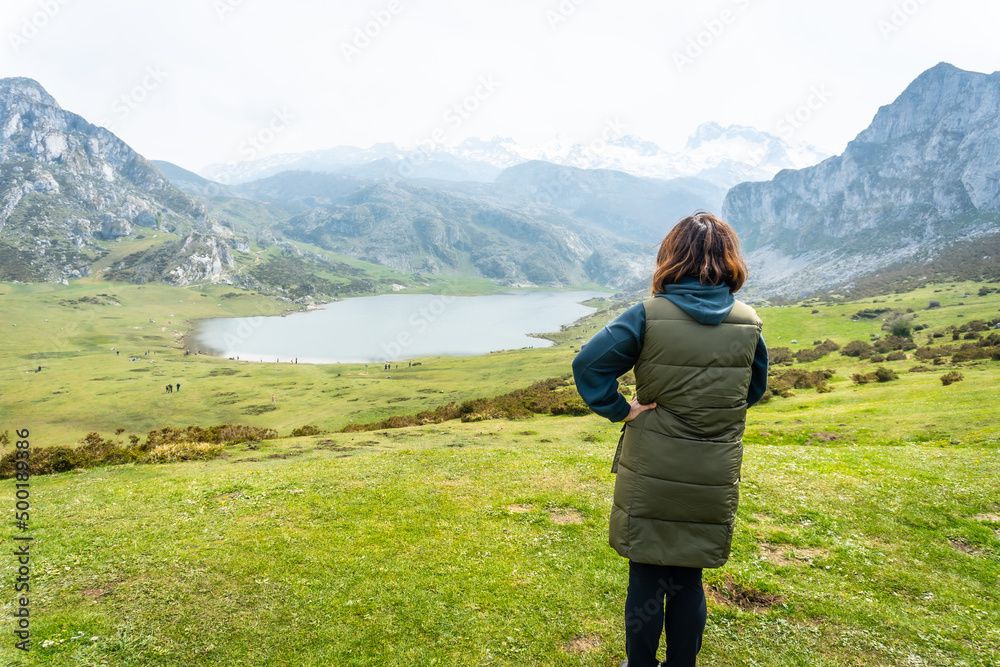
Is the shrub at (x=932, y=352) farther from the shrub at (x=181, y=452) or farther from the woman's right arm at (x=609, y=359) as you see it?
the shrub at (x=181, y=452)

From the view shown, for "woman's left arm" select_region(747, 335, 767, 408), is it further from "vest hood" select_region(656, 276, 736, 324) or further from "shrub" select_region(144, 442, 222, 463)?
"shrub" select_region(144, 442, 222, 463)

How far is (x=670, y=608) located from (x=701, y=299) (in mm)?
3201

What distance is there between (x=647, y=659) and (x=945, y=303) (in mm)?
109891

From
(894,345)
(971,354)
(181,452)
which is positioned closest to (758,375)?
(181,452)

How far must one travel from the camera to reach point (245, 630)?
6.64 meters

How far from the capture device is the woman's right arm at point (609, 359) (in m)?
4.61

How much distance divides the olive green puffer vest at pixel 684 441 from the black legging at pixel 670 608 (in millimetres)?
338

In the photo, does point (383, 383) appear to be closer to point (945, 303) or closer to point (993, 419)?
point (993, 419)

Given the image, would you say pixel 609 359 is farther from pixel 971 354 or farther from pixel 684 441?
pixel 971 354

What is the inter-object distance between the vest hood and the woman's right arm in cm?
35

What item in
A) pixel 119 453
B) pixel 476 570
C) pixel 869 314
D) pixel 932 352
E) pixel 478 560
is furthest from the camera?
pixel 869 314

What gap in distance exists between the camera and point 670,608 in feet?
16.2

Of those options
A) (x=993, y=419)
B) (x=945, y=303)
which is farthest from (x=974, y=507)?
(x=945, y=303)

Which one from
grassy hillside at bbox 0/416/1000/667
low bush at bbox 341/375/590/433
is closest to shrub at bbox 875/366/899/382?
low bush at bbox 341/375/590/433
